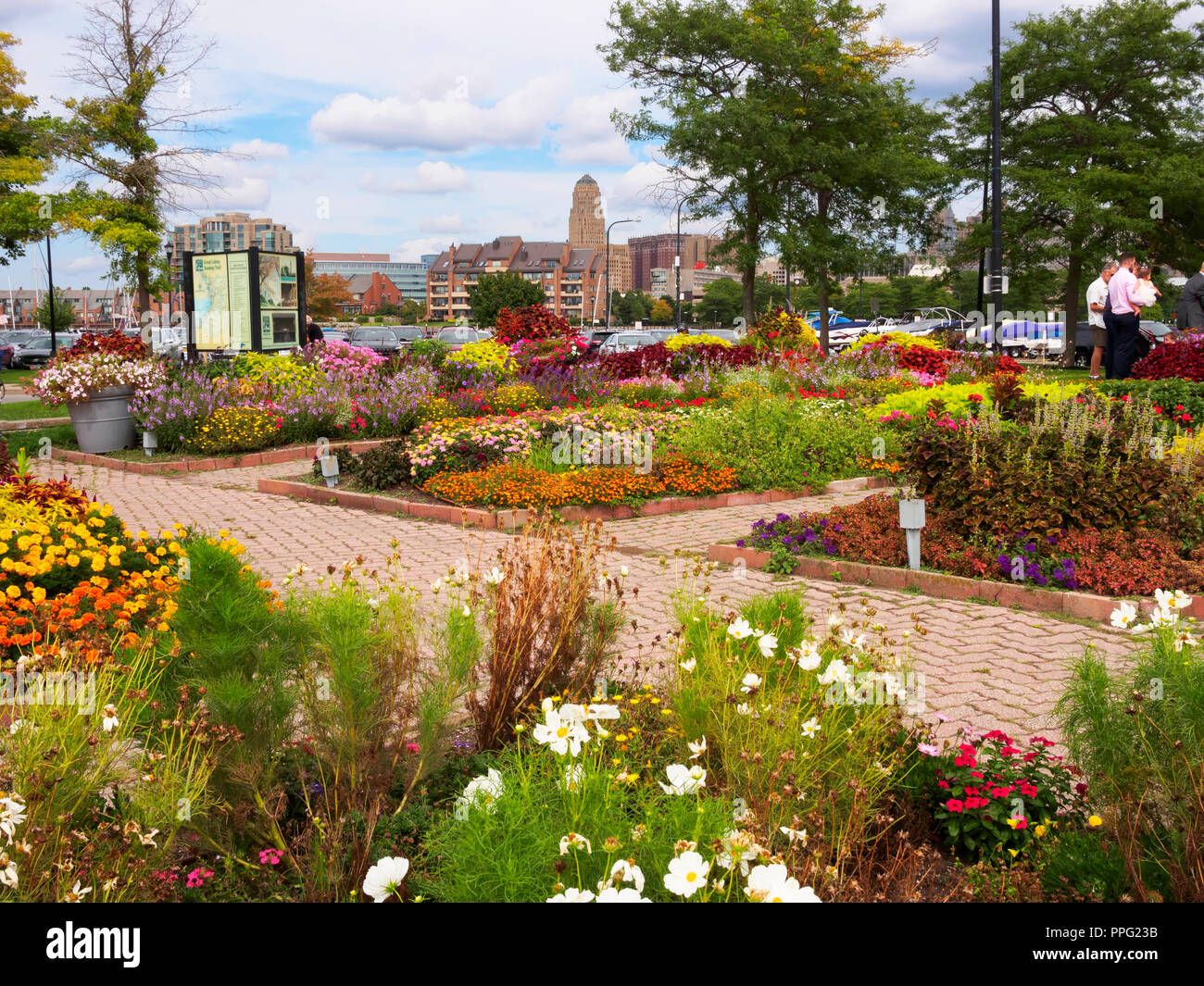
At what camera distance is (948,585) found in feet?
23.2

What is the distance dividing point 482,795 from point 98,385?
13.7 m

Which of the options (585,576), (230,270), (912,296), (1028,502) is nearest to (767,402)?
(1028,502)

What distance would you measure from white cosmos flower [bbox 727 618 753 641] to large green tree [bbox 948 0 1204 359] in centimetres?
3246

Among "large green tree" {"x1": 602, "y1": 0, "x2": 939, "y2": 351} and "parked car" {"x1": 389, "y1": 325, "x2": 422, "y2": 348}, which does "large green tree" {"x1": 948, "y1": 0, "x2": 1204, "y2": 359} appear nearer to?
"large green tree" {"x1": 602, "y1": 0, "x2": 939, "y2": 351}

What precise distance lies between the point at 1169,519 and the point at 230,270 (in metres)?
16.3

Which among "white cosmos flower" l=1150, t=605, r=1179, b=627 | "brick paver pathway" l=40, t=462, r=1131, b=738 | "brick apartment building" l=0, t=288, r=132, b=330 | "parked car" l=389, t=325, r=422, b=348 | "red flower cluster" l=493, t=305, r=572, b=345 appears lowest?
"brick paver pathway" l=40, t=462, r=1131, b=738

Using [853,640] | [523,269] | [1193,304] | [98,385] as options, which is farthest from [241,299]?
[523,269]

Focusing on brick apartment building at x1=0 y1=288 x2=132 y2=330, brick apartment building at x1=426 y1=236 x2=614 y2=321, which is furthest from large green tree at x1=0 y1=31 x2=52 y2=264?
brick apartment building at x1=426 y1=236 x2=614 y2=321

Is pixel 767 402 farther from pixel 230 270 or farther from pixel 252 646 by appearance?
pixel 230 270

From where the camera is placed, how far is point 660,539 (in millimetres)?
9023

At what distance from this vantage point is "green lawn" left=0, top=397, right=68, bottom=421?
19531mm

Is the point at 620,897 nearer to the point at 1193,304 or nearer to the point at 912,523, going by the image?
the point at 912,523

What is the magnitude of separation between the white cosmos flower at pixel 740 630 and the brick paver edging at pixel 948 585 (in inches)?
134

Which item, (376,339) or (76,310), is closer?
(376,339)
